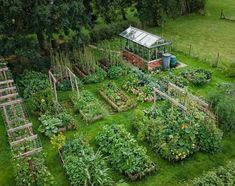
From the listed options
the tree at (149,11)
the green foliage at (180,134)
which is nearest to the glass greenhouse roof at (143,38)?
the tree at (149,11)

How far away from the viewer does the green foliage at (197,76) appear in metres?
17.6

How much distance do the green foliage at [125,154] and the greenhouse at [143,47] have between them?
7843mm

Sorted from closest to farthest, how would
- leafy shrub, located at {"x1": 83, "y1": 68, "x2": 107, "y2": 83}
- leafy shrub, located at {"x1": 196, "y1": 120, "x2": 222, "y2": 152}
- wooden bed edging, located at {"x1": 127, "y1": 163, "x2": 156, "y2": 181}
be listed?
wooden bed edging, located at {"x1": 127, "y1": 163, "x2": 156, "y2": 181}
leafy shrub, located at {"x1": 196, "y1": 120, "x2": 222, "y2": 152}
leafy shrub, located at {"x1": 83, "y1": 68, "x2": 107, "y2": 83}

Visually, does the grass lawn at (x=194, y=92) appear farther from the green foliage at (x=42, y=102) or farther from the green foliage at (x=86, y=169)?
the green foliage at (x=86, y=169)

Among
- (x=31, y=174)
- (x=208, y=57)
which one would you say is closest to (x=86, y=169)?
(x=31, y=174)

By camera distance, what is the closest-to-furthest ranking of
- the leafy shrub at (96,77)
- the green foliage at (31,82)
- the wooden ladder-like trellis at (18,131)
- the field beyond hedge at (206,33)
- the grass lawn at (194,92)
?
1. the wooden ladder-like trellis at (18,131)
2. the grass lawn at (194,92)
3. the green foliage at (31,82)
4. the leafy shrub at (96,77)
5. the field beyond hedge at (206,33)

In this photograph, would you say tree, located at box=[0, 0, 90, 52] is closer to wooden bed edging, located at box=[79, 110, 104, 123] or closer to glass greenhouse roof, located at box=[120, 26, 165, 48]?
glass greenhouse roof, located at box=[120, 26, 165, 48]

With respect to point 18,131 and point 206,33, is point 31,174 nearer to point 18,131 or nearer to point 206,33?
point 18,131

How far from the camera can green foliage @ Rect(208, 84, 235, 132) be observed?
12.8m

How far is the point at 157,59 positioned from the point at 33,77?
749 cm

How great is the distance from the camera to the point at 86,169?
10492 mm

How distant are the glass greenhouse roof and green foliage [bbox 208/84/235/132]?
20.7 ft

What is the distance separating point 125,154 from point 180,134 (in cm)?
227

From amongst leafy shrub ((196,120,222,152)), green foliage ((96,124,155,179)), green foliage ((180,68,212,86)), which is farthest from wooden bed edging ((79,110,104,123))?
green foliage ((180,68,212,86))
